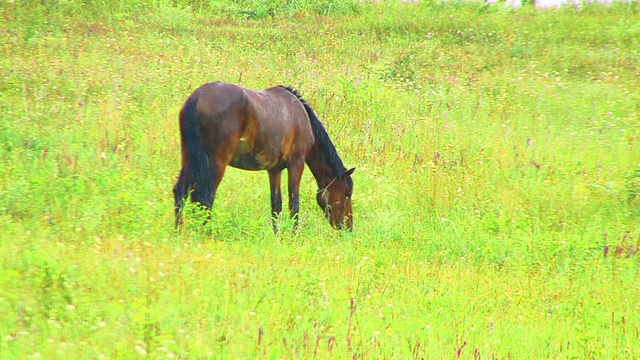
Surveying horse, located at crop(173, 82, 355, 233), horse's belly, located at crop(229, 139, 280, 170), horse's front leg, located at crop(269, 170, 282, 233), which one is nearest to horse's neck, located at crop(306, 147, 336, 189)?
horse, located at crop(173, 82, 355, 233)

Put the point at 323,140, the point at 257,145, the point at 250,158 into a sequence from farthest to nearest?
the point at 323,140, the point at 250,158, the point at 257,145

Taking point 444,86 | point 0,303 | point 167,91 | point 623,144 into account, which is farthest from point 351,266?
point 444,86

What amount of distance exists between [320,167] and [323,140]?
0.42 m

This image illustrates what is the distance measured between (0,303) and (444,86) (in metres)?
12.8

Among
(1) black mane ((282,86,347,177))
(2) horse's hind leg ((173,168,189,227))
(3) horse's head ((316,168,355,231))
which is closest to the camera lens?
(2) horse's hind leg ((173,168,189,227))

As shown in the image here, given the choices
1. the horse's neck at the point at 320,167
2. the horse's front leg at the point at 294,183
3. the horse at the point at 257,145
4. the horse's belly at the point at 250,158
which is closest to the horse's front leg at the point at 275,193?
the horse at the point at 257,145

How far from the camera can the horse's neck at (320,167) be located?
30.3ft

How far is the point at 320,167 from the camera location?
30.6 feet

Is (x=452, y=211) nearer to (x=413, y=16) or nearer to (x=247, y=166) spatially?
(x=247, y=166)

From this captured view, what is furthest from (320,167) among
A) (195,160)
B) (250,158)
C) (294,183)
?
(195,160)

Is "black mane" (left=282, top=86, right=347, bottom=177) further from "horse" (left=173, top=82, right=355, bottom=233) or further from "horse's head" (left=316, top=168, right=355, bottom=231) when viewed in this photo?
"horse's head" (left=316, top=168, right=355, bottom=231)

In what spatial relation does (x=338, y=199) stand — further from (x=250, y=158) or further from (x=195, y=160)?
(x=195, y=160)

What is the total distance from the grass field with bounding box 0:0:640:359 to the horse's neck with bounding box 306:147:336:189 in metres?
0.54

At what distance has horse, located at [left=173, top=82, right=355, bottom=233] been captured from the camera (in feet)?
24.4
